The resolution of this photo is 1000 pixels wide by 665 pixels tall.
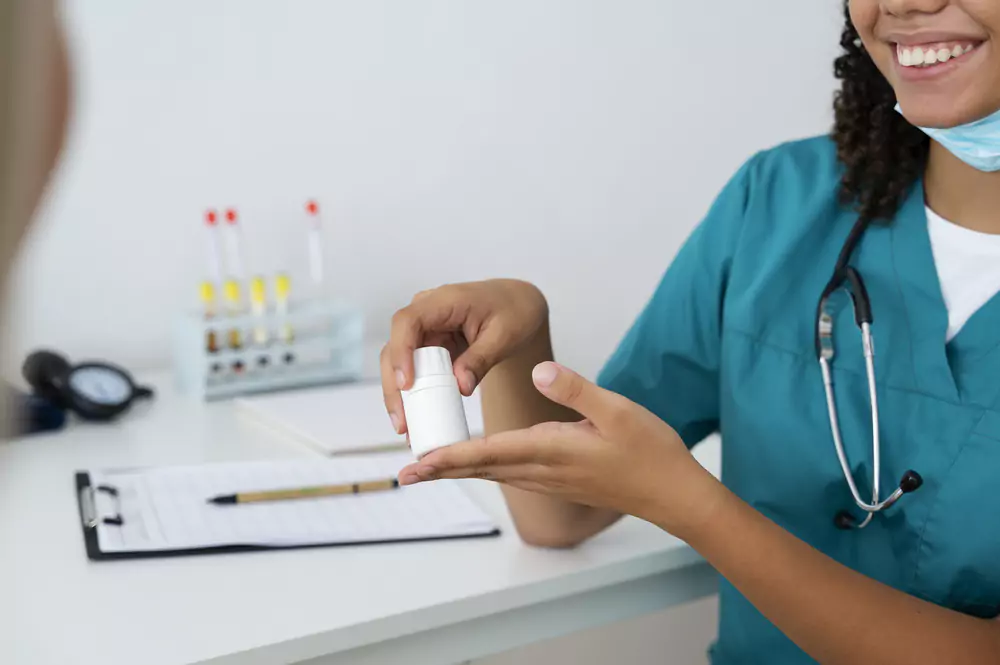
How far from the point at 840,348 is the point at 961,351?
10cm

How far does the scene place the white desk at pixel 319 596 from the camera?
686mm

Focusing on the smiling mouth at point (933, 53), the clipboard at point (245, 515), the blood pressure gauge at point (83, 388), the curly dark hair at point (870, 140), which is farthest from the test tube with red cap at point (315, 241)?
the smiling mouth at point (933, 53)

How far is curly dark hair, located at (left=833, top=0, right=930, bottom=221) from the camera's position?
3.04ft

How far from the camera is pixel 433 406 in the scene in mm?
692

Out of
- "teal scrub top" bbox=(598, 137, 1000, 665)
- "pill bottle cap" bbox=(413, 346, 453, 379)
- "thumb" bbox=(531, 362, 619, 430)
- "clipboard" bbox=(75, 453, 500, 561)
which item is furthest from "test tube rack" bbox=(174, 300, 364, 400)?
"thumb" bbox=(531, 362, 619, 430)

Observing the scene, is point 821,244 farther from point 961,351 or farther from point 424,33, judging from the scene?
point 424,33

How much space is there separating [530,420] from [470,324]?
120 millimetres

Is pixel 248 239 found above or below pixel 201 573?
above

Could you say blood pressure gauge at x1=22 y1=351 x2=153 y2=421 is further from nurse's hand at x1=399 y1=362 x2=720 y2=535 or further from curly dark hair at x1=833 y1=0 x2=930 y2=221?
curly dark hair at x1=833 y1=0 x2=930 y2=221

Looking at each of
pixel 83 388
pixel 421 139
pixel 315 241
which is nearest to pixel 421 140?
pixel 421 139

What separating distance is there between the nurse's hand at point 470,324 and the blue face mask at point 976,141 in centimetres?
36

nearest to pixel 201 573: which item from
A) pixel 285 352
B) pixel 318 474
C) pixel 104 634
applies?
pixel 104 634

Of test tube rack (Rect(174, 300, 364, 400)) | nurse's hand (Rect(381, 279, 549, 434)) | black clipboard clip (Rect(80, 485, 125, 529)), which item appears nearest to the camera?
nurse's hand (Rect(381, 279, 549, 434))

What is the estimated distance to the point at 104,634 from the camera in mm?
689
